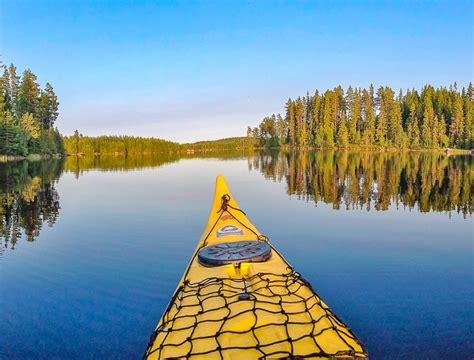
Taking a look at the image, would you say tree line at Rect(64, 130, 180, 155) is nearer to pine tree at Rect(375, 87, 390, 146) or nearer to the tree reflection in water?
pine tree at Rect(375, 87, 390, 146)

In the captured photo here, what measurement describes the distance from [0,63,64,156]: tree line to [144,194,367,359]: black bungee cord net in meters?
51.7

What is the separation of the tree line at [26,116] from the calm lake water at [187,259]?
3951cm

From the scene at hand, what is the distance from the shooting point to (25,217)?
12.6m

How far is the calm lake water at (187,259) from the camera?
4.73 m

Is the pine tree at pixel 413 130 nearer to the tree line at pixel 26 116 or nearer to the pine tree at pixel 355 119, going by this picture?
the pine tree at pixel 355 119

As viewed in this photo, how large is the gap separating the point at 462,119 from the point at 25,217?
289 ft

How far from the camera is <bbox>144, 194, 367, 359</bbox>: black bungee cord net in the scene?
120 inches

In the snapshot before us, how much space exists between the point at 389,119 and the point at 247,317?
92081 millimetres

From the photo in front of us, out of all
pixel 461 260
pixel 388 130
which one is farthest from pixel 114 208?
pixel 388 130

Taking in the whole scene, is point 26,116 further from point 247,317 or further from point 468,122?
point 468,122

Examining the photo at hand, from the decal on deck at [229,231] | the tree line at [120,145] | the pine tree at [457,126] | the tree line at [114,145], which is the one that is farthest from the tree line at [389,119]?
the decal on deck at [229,231]

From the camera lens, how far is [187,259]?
799 cm

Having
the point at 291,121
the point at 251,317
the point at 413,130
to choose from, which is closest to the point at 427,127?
the point at 413,130

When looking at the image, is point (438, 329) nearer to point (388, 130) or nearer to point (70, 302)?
point (70, 302)
